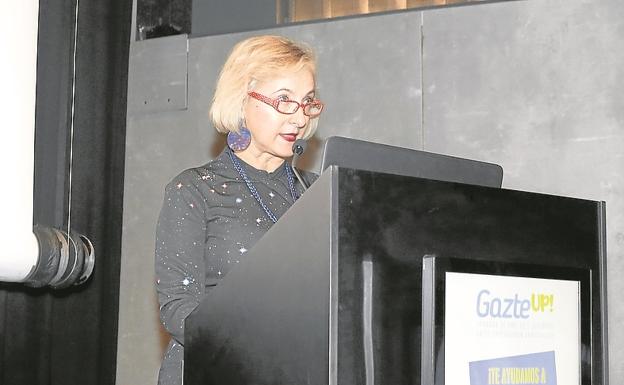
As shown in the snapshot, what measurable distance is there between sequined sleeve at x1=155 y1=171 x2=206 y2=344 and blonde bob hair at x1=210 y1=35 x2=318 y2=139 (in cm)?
18

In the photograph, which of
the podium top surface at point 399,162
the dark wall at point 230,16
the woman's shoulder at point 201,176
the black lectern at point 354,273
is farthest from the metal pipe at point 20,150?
the podium top surface at point 399,162

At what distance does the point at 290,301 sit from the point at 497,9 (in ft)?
9.50

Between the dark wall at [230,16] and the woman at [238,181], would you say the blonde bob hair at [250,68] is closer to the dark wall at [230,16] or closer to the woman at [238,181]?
the woman at [238,181]

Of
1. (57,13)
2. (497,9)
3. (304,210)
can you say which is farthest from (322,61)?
(304,210)

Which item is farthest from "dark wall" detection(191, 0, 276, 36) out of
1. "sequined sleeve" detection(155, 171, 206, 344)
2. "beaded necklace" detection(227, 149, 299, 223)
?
"sequined sleeve" detection(155, 171, 206, 344)

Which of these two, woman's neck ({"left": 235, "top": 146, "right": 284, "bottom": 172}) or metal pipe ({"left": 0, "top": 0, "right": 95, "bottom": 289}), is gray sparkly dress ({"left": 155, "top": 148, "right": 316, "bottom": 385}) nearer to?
woman's neck ({"left": 235, "top": 146, "right": 284, "bottom": 172})

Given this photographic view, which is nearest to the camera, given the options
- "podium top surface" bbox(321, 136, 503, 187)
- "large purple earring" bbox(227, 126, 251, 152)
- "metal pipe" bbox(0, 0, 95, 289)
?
"podium top surface" bbox(321, 136, 503, 187)

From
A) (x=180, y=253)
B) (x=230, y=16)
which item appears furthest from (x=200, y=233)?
(x=230, y=16)

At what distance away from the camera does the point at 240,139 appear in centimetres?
216

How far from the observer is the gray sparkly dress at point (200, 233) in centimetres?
188

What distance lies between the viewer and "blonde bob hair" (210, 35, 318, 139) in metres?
2.09

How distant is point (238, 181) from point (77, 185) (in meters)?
2.32

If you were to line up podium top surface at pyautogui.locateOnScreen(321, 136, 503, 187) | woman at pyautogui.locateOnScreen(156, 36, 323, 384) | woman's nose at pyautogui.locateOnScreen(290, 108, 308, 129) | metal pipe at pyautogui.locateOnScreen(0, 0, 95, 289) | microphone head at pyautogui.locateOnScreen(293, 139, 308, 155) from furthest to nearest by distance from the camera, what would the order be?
metal pipe at pyautogui.locateOnScreen(0, 0, 95, 289)
woman's nose at pyautogui.locateOnScreen(290, 108, 308, 129)
woman at pyautogui.locateOnScreen(156, 36, 323, 384)
microphone head at pyautogui.locateOnScreen(293, 139, 308, 155)
podium top surface at pyautogui.locateOnScreen(321, 136, 503, 187)

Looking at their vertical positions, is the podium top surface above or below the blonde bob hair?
Answer: below
